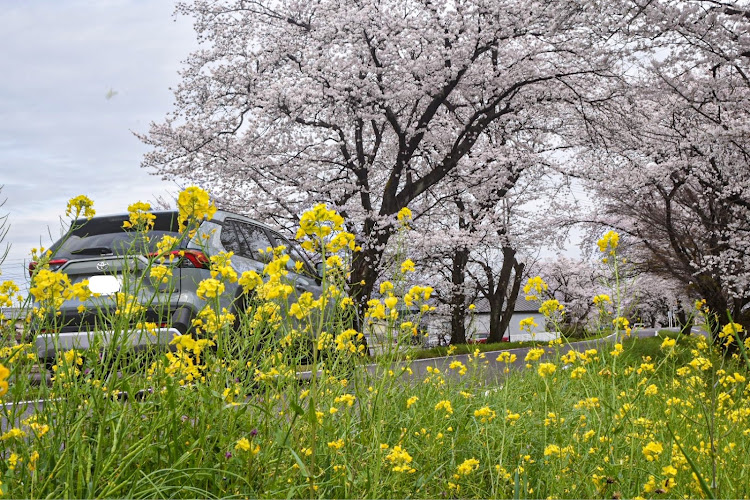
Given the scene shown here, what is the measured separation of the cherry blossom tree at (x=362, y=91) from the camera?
43.3ft

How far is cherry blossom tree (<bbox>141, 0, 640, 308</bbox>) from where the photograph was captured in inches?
520

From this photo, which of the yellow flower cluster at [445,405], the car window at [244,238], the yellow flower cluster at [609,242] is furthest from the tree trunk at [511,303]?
the yellow flower cluster at [609,242]

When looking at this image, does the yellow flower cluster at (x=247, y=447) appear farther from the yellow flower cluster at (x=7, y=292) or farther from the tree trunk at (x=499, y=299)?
the tree trunk at (x=499, y=299)

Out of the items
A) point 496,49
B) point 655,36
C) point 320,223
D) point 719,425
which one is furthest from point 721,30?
point 320,223

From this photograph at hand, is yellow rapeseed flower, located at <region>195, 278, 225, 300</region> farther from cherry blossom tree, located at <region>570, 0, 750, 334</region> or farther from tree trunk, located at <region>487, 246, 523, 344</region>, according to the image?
tree trunk, located at <region>487, 246, 523, 344</region>

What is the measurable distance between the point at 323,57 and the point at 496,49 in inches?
170

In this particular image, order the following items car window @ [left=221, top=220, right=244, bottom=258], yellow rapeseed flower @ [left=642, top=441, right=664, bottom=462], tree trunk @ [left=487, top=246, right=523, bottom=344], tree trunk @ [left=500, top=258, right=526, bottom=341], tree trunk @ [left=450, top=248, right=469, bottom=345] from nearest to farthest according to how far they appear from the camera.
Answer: yellow rapeseed flower @ [left=642, top=441, right=664, bottom=462] → car window @ [left=221, top=220, right=244, bottom=258] → tree trunk @ [left=450, top=248, right=469, bottom=345] → tree trunk @ [left=487, top=246, right=523, bottom=344] → tree trunk @ [left=500, top=258, right=526, bottom=341]

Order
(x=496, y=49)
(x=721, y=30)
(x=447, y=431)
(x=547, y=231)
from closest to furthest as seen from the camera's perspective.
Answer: (x=447, y=431) → (x=721, y=30) → (x=496, y=49) → (x=547, y=231)

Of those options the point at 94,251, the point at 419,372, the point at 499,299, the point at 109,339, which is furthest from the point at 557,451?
the point at 499,299

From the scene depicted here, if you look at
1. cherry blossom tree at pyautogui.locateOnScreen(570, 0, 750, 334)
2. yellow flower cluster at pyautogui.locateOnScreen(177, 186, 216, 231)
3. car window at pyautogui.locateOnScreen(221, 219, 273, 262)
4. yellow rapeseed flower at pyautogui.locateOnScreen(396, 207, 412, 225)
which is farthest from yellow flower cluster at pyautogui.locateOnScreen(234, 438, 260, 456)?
cherry blossom tree at pyautogui.locateOnScreen(570, 0, 750, 334)

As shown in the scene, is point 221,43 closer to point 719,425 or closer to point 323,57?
point 323,57

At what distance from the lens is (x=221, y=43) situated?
637 inches

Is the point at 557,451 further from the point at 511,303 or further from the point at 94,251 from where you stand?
the point at 511,303

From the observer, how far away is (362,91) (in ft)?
44.0
